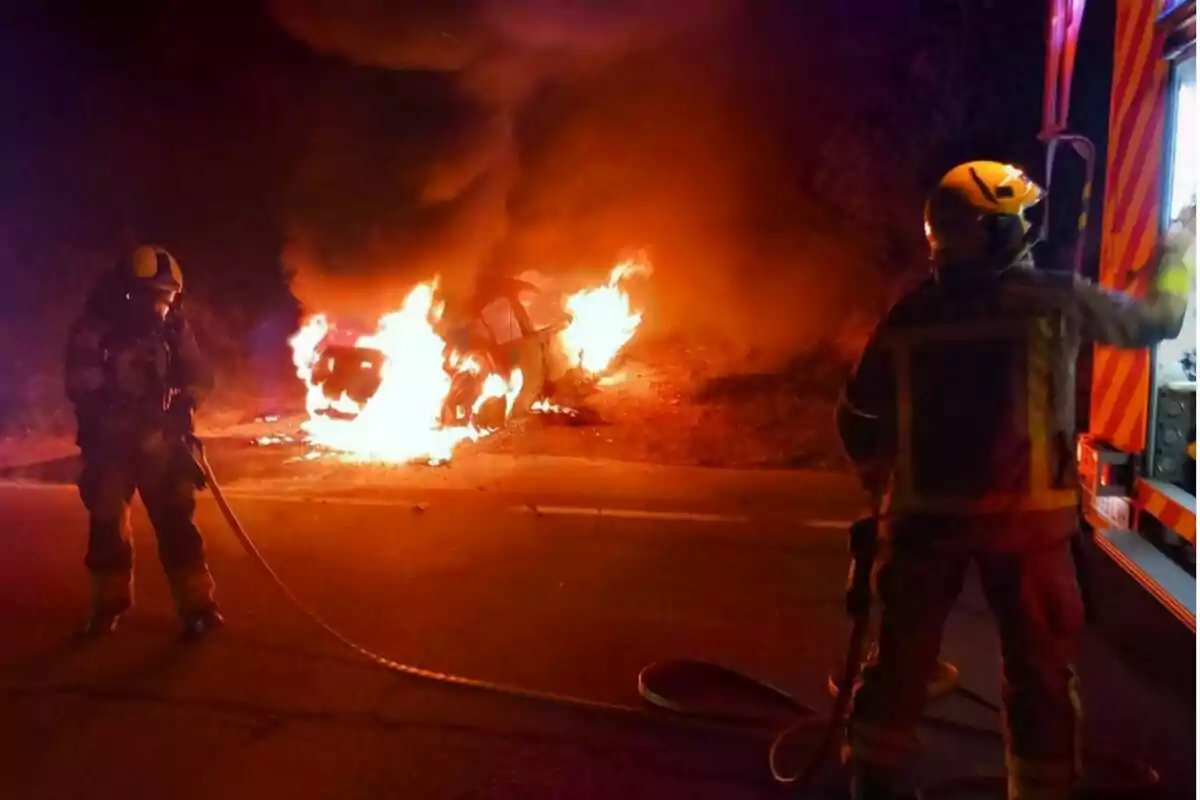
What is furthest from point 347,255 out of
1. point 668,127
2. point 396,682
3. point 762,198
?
point 396,682

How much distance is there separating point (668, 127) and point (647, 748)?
6.95 m

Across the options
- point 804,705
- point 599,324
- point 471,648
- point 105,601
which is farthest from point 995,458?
point 599,324

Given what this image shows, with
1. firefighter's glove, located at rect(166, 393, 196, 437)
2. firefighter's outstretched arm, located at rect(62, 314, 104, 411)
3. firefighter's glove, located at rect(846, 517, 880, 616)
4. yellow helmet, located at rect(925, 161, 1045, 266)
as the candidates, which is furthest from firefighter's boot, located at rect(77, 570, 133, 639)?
yellow helmet, located at rect(925, 161, 1045, 266)

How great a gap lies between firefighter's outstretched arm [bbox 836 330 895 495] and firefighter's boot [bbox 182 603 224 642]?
3.18 metres

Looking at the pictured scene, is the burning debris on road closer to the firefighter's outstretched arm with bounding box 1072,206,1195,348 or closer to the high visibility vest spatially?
the high visibility vest

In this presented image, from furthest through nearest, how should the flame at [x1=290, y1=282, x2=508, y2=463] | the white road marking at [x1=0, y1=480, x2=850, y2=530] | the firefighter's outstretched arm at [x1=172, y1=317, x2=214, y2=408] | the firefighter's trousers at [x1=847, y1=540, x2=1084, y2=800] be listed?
the flame at [x1=290, y1=282, x2=508, y2=463] → the white road marking at [x1=0, y1=480, x2=850, y2=530] → the firefighter's outstretched arm at [x1=172, y1=317, x2=214, y2=408] → the firefighter's trousers at [x1=847, y1=540, x2=1084, y2=800]

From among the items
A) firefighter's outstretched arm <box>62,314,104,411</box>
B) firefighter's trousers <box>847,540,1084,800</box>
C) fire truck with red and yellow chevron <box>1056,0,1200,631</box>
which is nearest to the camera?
firefighter's trousers <box>847,540,1084,800</box>

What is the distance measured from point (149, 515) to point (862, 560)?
334cm

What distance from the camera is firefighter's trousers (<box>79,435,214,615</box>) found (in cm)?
467

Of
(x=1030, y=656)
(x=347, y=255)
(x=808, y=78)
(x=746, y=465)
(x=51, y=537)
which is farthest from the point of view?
(x=347, y=255)

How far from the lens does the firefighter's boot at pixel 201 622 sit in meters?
4.67

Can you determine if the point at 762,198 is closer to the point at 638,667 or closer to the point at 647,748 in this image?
the point at 638,667

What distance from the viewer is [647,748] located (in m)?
3.59

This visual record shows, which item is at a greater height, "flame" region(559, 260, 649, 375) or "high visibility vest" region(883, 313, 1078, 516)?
"flame" region(559, 260, 649, 375)
